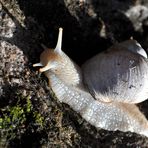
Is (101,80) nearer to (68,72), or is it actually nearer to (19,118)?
(68,72)

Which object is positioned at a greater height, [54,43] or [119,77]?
[54,43]

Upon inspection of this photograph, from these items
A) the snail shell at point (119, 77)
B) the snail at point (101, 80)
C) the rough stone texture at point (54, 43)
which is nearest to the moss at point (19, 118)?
the rough stone texture at point (54, 43)

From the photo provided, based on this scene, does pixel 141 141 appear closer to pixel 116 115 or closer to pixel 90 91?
pixel 116 115

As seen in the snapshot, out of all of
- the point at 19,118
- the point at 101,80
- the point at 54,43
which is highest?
the point at 54,43

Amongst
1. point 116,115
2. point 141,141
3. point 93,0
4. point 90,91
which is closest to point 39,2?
point 93,0

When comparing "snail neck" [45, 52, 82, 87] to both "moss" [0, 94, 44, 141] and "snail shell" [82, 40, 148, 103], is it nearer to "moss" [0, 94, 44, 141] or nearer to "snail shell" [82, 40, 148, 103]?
"snail shell" [82, 40, 148, 103]

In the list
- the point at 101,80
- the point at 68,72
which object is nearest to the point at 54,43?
the point at 68,72

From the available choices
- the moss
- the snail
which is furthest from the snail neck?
the moss
